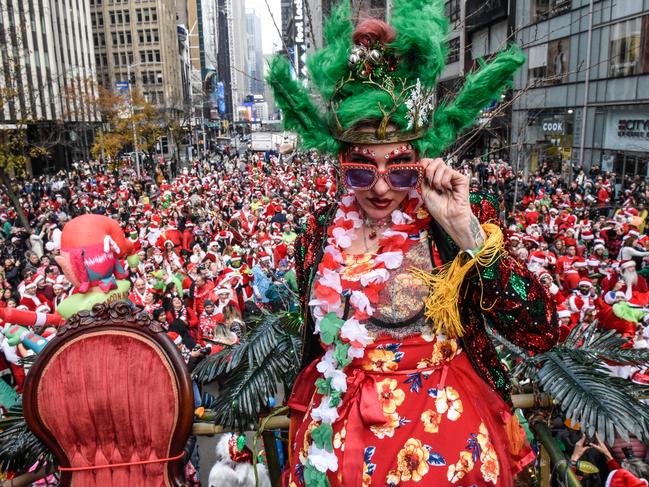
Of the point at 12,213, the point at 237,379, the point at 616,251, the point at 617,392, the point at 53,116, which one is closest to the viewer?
the point at 617,392

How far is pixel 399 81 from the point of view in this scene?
6.25 ft

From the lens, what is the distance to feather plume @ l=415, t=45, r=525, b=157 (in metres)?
1.95

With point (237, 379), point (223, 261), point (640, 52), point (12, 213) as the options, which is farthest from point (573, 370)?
point (640, 52)

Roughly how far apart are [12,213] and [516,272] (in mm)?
20028

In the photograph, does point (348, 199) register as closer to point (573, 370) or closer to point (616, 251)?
point (573, 370)

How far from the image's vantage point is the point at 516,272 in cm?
176

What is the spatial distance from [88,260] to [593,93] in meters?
25.8

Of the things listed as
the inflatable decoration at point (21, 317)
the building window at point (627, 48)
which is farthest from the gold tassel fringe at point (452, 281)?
the building window at point (627, 48)

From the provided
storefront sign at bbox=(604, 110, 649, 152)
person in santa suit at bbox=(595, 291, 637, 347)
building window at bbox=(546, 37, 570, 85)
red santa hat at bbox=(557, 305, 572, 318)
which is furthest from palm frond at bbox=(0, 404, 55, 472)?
building window at bbox=(546, 37, 570, 85)

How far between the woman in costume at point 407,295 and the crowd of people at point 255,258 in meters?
0.24

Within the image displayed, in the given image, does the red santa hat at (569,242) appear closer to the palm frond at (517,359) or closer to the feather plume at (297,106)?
the palm frond at (517,359)

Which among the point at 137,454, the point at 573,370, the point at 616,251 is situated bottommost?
A: the point at 616,251

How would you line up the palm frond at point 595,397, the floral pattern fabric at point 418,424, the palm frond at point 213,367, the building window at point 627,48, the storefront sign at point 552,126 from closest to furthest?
the palm frond at point 595,397 < the floral pattern fabric at point 418,424 < the palm frond at point 213,367 < the building window at point 627,48 < the storefront sign at point 552,126

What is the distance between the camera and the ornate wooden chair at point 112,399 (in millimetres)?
2029
